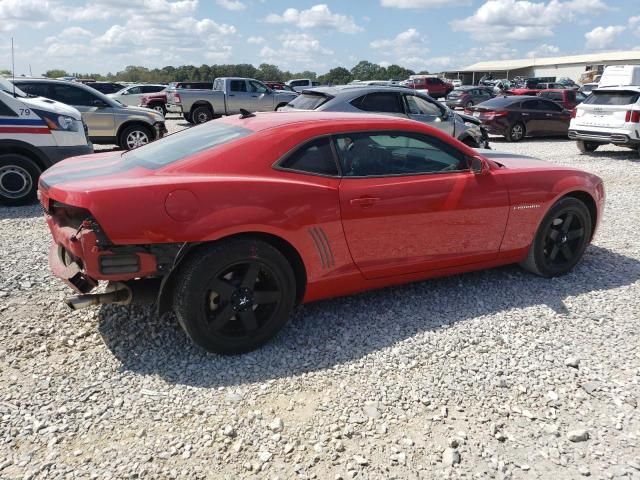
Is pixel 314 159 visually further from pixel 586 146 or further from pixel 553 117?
pixel 553 117

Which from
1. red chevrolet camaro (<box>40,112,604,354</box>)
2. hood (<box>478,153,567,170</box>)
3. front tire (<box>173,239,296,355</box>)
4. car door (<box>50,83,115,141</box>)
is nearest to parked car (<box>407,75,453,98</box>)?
car door (<box>50,83,115,141</box>)

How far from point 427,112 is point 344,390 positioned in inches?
309

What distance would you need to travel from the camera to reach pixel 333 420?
2.73 m

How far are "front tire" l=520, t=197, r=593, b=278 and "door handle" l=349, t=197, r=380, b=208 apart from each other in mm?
1731

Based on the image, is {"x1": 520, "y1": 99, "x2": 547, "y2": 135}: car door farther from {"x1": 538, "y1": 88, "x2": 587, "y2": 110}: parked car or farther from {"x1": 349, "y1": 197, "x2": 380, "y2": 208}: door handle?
{"x1": 349, "y1": 197, "x2": 380, "y2": 208}: door handle

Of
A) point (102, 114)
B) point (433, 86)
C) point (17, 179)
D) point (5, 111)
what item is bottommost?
point (17, 179)

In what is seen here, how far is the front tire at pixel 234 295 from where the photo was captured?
9.96 feet

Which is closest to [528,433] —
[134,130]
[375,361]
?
[375,361]

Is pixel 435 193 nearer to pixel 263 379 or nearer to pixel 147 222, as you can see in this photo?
pixel 263 379

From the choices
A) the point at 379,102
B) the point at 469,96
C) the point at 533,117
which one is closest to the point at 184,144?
the point at 379,102

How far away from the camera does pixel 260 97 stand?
19422 millimetres

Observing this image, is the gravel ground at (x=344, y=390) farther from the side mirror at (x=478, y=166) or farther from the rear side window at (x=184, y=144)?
the rear side window at (x=184, y=144)

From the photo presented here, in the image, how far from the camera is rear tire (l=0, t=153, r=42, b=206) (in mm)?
6711

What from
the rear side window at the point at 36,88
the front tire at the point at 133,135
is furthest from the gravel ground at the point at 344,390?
the front tire at the point at 133,135
